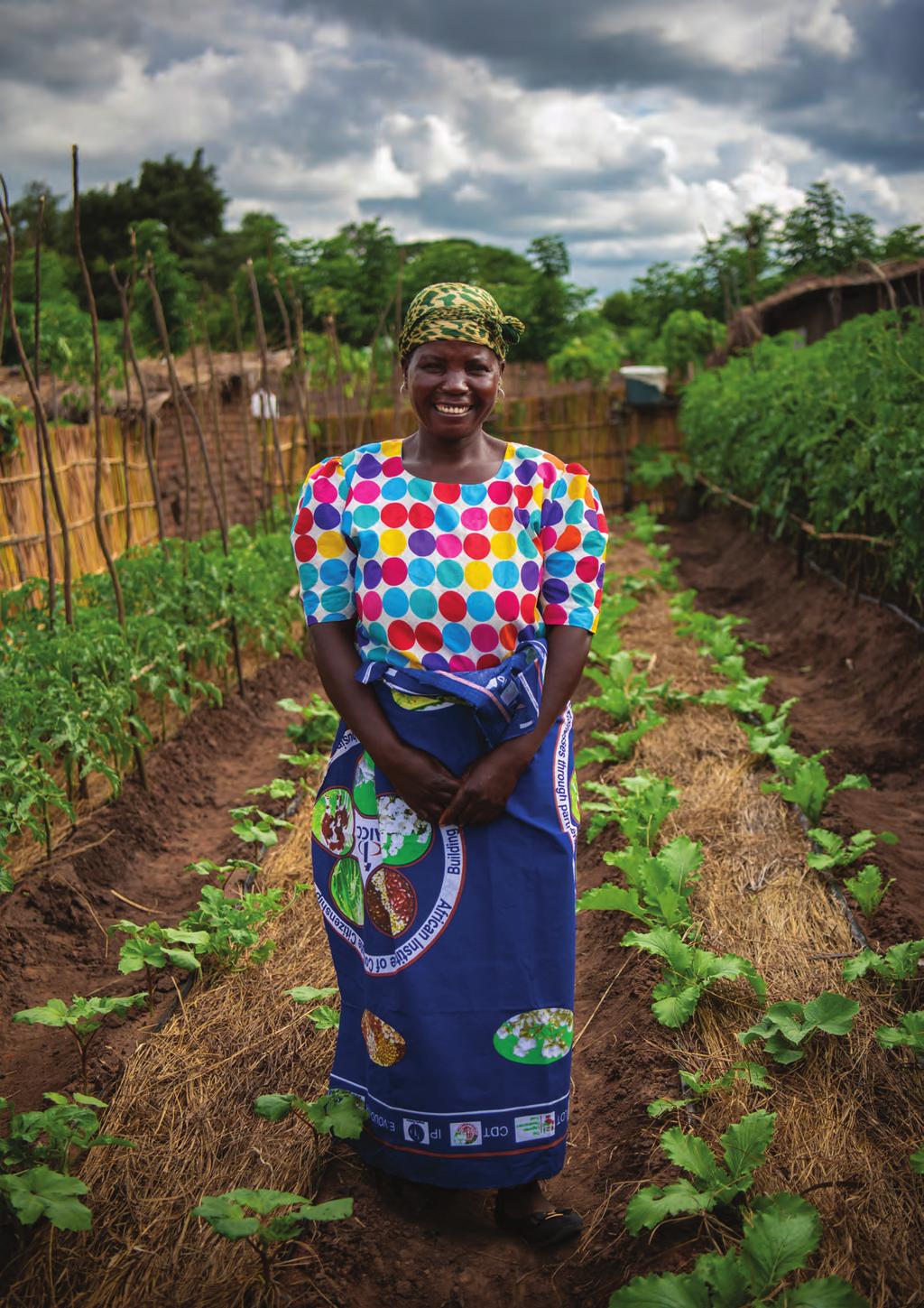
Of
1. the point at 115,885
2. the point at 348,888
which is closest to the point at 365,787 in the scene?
the point at 348,888

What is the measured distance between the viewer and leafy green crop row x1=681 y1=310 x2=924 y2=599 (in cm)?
529

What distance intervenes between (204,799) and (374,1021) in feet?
10.5

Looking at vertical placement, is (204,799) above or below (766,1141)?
below

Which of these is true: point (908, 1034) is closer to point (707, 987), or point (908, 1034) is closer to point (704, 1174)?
point (707, 987)

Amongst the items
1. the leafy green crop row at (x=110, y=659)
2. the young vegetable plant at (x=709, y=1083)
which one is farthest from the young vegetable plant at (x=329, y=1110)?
the leafy green crop row at (x=110, y=659)

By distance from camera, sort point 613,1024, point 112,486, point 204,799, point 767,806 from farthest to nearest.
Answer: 1. point 112,486
2. point 204,799
3. point 767,806
4. point 613,1024

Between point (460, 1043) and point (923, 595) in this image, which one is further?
point (923, 595)

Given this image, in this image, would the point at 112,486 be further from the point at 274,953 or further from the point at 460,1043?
the point at 460,1043

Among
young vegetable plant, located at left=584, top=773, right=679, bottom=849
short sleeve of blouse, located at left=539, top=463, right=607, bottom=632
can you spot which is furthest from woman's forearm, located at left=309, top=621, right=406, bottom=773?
young vegetable plant, located at left=584, top=773, right=679, bottom=849

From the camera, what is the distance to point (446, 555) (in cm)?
203

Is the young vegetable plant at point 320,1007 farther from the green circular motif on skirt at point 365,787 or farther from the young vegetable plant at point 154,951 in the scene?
the green circular motif on skirt at point 365,787

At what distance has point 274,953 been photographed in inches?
136

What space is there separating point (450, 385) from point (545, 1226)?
5.53 ft

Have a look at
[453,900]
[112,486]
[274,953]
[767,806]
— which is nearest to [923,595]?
[767,806]
